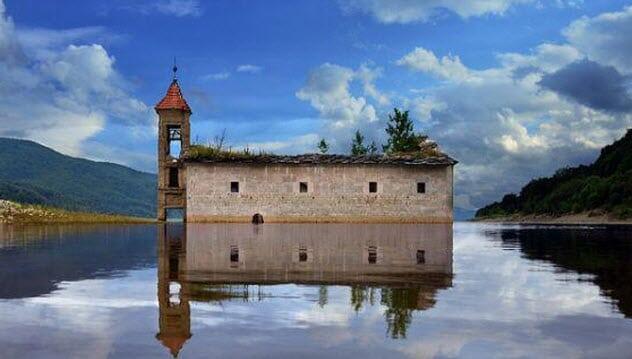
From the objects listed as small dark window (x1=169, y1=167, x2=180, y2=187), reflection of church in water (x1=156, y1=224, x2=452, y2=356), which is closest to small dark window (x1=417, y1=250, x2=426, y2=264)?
reflection of church in water (x1=156, y1=224, x2=452, y2=356)

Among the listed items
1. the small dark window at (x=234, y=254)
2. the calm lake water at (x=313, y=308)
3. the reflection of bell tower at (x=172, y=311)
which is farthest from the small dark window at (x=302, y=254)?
the reflection of bell tower at (x=172, y=311)

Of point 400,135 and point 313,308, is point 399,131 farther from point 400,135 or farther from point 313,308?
point 313,308

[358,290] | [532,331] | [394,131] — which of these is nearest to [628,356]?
[532,331]

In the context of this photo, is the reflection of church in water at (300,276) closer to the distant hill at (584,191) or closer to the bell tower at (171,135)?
the bell tower at (171,135)

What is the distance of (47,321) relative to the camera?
20.5 ft

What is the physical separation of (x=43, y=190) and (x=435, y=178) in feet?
586

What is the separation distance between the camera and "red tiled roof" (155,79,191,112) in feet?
151

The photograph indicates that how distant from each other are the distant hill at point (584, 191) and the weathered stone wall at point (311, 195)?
2034 cm

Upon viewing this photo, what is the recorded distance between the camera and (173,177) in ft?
152

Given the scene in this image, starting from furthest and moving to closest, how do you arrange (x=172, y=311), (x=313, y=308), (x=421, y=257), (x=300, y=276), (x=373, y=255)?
(x=373, y=255) → (x=421, y=257) → (x=300, y=276) → (x=313, y=308) → (x=172, y=311)


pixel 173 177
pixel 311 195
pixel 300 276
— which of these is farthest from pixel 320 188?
pixel 300 276

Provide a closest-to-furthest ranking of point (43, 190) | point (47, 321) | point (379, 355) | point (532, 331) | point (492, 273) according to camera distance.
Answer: point (379, 355)
point (532, 331)
point (47, 321)
point (492, 273)
point (43, 190)

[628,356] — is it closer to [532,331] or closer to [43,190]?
[532,331]

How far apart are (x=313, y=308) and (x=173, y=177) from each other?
133ft
